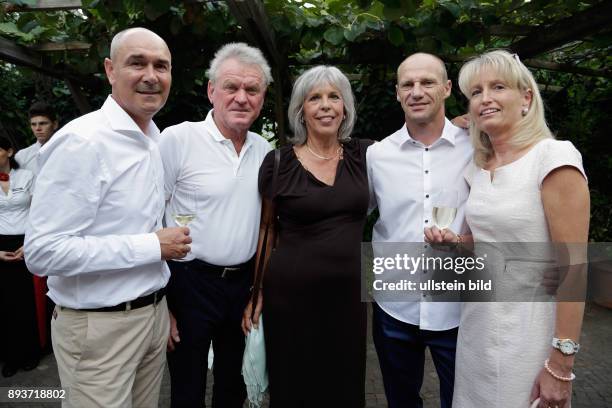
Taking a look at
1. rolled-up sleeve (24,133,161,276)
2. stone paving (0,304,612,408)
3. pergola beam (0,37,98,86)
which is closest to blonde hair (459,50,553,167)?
rolled-up sleeve (24,133,161,276)

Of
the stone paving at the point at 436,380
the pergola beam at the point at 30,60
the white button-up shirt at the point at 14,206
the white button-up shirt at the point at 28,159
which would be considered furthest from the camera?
the white button-up shirt at the point at 28,159

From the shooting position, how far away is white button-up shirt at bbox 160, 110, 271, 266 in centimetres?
226

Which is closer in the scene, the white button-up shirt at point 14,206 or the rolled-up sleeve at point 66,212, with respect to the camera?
the rolled-up sleeve at point 66,212

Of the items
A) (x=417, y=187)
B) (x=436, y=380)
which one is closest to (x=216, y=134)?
(x=417, y=187)

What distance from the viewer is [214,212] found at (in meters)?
2.26

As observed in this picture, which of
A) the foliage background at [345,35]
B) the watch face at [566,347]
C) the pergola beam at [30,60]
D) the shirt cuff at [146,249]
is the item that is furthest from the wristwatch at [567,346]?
the pergola beam at [30,60]

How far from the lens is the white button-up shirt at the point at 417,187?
2.18 m

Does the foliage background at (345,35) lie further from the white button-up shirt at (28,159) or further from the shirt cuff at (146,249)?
the shirt cuff at (146,249)

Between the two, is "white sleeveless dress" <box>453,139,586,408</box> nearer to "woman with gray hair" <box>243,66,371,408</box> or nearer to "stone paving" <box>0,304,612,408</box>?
"woman with gray hair" <box>243,66,371,408</box>

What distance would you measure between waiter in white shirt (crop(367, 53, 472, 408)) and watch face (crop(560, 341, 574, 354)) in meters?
0.60

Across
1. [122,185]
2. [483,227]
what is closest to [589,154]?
[483,227]

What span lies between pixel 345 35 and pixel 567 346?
A: 3.07m

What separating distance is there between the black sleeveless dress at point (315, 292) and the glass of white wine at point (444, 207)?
1.27ft

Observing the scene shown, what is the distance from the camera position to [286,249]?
2.29m
